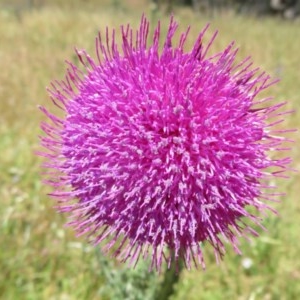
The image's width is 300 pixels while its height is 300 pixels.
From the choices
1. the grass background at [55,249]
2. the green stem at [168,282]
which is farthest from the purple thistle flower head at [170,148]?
the grass background at [55,249]

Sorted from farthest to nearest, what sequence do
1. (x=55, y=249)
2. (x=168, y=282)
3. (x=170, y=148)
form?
(x=55, y=249) < (x=168, y=282) < (x=170, y=148)

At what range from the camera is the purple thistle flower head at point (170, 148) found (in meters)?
Answer: 1.44

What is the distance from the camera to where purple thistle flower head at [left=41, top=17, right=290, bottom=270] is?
1.44 m

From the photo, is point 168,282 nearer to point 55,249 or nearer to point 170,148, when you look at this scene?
point 170,148

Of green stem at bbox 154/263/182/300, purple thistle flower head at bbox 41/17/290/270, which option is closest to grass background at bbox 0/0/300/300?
green stem at bbox 154/263/182/300

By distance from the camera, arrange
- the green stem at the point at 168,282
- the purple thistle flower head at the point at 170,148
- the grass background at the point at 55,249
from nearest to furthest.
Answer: the purple thistle flower head at the point at 170,148, the green stem at the point at 168,282, the grass background at the point at 55,249

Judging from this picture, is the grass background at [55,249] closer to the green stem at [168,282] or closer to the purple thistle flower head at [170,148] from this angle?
the green stem at [168,282]

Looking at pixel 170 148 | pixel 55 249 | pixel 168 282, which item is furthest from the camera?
pixel 55 249

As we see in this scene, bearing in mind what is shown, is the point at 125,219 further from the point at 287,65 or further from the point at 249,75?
the point at 287,65

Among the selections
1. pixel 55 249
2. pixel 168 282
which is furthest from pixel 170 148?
pixel 55 249

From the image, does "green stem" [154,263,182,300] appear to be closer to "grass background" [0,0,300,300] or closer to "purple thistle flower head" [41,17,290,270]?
"purple thistle flower head" [41,17,290,270]

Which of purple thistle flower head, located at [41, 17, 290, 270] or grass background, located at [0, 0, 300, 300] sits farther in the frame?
grass background, located at [0, 0, 300, 300]

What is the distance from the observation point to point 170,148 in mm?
1462

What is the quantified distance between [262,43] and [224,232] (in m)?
5.88
